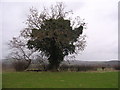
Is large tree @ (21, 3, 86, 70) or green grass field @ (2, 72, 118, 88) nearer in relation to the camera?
green grass field @ (2, 72, 118, 88)

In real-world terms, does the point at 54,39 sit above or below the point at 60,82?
above

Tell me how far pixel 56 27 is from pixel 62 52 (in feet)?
14.5

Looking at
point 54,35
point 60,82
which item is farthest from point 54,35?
point 60,82

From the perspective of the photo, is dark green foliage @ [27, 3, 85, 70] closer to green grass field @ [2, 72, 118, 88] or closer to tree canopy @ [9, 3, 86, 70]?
tree canopy @ [9, 3, 86, 70]

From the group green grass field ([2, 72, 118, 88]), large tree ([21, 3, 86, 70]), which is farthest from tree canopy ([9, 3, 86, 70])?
green grass field ([2, 72, 118, 88])

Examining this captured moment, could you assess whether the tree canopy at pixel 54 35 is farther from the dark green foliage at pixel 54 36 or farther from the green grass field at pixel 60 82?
the green grass field at pixel 60 82

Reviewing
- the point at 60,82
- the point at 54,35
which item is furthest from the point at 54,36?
the point at 60,82

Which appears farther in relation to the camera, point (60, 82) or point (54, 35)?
point (54, 35)

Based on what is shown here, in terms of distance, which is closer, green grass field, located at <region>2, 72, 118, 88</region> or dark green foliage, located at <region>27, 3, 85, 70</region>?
green grass field, located at <region>2, 72, 118, 88</region>

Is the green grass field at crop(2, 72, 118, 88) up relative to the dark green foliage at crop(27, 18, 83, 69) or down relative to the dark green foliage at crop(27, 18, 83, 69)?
down

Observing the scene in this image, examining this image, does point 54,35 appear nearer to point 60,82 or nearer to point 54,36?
point 54,36

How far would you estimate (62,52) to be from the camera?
34500mm

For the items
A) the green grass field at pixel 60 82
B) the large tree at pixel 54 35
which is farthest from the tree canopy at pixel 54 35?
the green grass field at pixel 60 82

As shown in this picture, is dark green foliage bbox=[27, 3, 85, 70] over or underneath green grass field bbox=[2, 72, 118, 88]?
over
